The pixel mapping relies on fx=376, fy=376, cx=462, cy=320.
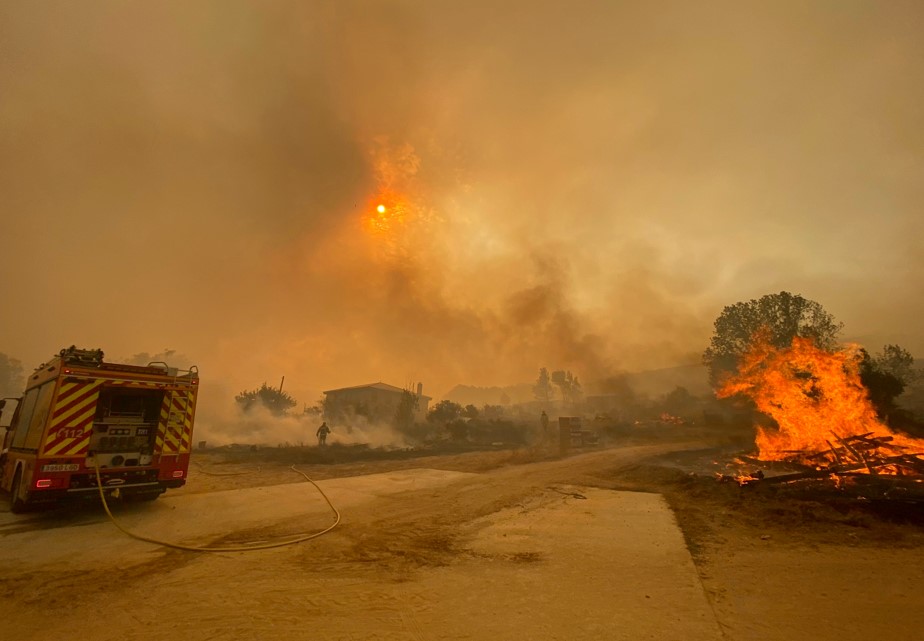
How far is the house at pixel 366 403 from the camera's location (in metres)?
45.4

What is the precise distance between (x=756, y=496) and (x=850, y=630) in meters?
6.82

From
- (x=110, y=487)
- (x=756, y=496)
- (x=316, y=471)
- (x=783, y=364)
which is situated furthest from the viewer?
(x=316, y=471)

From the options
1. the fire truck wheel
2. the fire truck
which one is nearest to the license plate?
the fire truck

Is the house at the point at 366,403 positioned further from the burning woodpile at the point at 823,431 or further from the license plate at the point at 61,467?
the burning woodpile at the point at 823,431

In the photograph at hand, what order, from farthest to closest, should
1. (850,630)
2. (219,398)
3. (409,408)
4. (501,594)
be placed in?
(409,408) → (219,398) → (501,594) → (850,630)

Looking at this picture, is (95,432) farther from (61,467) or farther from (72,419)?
(61,467)

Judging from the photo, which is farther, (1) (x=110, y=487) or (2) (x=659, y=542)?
(1) (x=110, y=487)

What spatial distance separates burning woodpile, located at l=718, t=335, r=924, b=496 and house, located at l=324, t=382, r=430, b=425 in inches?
1482

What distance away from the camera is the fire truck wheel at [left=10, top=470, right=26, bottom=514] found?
7971mm

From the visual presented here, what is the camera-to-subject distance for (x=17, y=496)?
8.28 m

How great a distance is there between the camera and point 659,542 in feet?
21.6

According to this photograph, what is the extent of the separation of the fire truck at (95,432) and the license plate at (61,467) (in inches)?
0.6

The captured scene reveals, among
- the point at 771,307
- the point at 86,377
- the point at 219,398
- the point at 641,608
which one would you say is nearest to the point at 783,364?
the point at 641,608

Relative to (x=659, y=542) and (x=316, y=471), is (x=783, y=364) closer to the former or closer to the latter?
(x=659, y=542)
